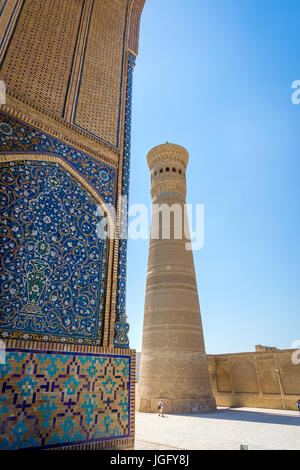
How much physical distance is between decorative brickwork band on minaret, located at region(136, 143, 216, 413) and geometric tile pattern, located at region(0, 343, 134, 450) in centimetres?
765

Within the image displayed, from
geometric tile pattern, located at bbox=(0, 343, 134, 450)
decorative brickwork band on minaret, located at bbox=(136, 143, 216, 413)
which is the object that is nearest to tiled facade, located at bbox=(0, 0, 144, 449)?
geometric tile pattern, located at bbox=(0, 343, 134, 450)

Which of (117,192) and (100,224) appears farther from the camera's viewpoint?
(117,192)

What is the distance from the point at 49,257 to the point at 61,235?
24cm

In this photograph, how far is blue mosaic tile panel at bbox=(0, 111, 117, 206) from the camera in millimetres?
2416

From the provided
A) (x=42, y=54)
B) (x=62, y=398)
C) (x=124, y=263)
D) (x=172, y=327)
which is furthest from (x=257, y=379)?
(x=42, y=54)

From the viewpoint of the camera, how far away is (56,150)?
271cm

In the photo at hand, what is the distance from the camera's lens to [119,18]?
13.5ft

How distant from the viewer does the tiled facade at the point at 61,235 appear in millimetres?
1921

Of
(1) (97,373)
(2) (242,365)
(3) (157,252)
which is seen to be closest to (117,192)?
(1) (97,373)

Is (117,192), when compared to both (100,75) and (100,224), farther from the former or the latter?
(100,75)

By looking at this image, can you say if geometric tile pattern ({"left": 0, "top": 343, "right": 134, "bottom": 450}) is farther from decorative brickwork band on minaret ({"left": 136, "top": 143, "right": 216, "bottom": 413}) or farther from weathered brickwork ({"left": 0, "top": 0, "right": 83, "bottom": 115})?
decorative brickwork band on minaret ({"left": 136, "top": 143, "right": 216, "bottom": 413})

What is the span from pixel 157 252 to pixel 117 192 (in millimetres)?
8179

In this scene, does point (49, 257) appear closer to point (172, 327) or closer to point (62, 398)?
point (62, 398)

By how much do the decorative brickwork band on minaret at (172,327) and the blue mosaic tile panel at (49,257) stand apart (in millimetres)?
7763
